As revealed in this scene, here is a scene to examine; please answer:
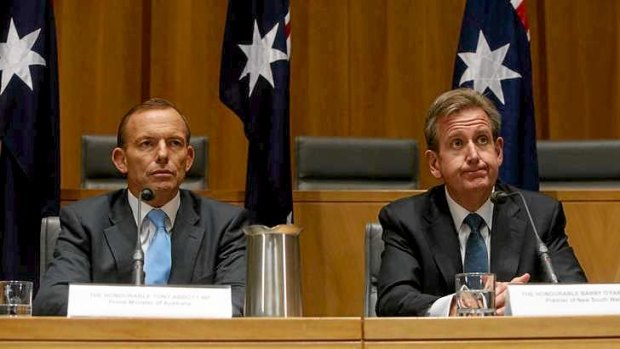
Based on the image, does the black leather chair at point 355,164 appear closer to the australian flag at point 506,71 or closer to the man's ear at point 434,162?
the australian flag at point 506,71

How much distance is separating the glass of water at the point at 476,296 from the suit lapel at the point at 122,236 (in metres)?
1.18

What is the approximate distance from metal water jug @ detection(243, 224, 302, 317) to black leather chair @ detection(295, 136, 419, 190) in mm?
2318

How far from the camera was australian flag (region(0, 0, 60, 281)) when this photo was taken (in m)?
3.97

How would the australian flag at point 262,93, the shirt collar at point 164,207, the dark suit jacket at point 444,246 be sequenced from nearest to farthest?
1. the dark suit jacket at point 444,246
2. the shirt collar at point 164,207
3. the australian flag at point 262,93

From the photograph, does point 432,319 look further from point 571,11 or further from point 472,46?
point 571,11

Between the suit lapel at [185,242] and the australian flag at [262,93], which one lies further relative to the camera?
the australian flag at [262,93]

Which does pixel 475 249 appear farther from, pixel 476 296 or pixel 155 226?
pixel 155 226

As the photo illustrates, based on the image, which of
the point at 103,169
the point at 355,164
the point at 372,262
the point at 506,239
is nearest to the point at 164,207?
the point at 372,262

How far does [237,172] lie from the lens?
6008mm

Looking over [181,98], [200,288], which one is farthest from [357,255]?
[181,98]

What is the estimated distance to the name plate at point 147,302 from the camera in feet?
6.51

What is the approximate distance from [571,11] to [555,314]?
460cm

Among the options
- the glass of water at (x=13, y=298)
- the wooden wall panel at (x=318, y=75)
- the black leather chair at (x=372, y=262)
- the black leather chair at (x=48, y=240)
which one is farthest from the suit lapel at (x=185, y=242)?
the wooden wall panel at (x=318, y=75)

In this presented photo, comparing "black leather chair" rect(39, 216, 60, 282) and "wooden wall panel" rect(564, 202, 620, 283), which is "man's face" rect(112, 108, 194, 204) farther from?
"wooden wall panel" rect(564, 202, 620, 283)
